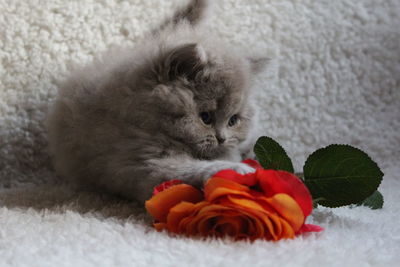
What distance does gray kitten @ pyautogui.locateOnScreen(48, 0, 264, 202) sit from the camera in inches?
44.3

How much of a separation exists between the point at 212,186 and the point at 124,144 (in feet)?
1.03

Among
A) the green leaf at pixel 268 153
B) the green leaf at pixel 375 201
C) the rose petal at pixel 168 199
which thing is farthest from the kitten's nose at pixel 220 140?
the green leaf at pixel 375 201

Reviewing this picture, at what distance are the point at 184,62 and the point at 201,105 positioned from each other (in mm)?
93

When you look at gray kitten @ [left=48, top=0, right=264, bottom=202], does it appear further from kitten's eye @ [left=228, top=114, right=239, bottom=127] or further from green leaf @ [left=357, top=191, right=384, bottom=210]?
green leaf @ [left=357, top=191, right=384, bottom=210]

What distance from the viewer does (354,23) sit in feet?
5.82

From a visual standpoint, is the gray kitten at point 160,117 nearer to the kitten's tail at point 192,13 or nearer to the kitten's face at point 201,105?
the kitten's face at point 201,105

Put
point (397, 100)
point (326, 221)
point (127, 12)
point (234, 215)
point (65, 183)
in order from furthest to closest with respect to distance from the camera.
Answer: point (397, 100) < point (127, 12) < point (65, 183) < point (326, 221) < point (234, 215)

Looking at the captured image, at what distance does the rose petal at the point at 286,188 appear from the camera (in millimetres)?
907

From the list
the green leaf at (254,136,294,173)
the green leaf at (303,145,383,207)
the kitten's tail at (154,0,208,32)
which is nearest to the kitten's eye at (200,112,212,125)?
the green leaf at (254,136,294,173)

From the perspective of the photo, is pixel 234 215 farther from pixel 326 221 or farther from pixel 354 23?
pixel 354 23

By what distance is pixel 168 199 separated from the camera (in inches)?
38.1

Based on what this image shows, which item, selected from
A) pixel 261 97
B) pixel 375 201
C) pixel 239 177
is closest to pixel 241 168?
pixel 239 177

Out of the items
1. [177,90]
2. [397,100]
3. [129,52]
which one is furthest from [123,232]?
[397,100]

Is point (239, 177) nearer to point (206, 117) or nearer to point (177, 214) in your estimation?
point (177, 214)
